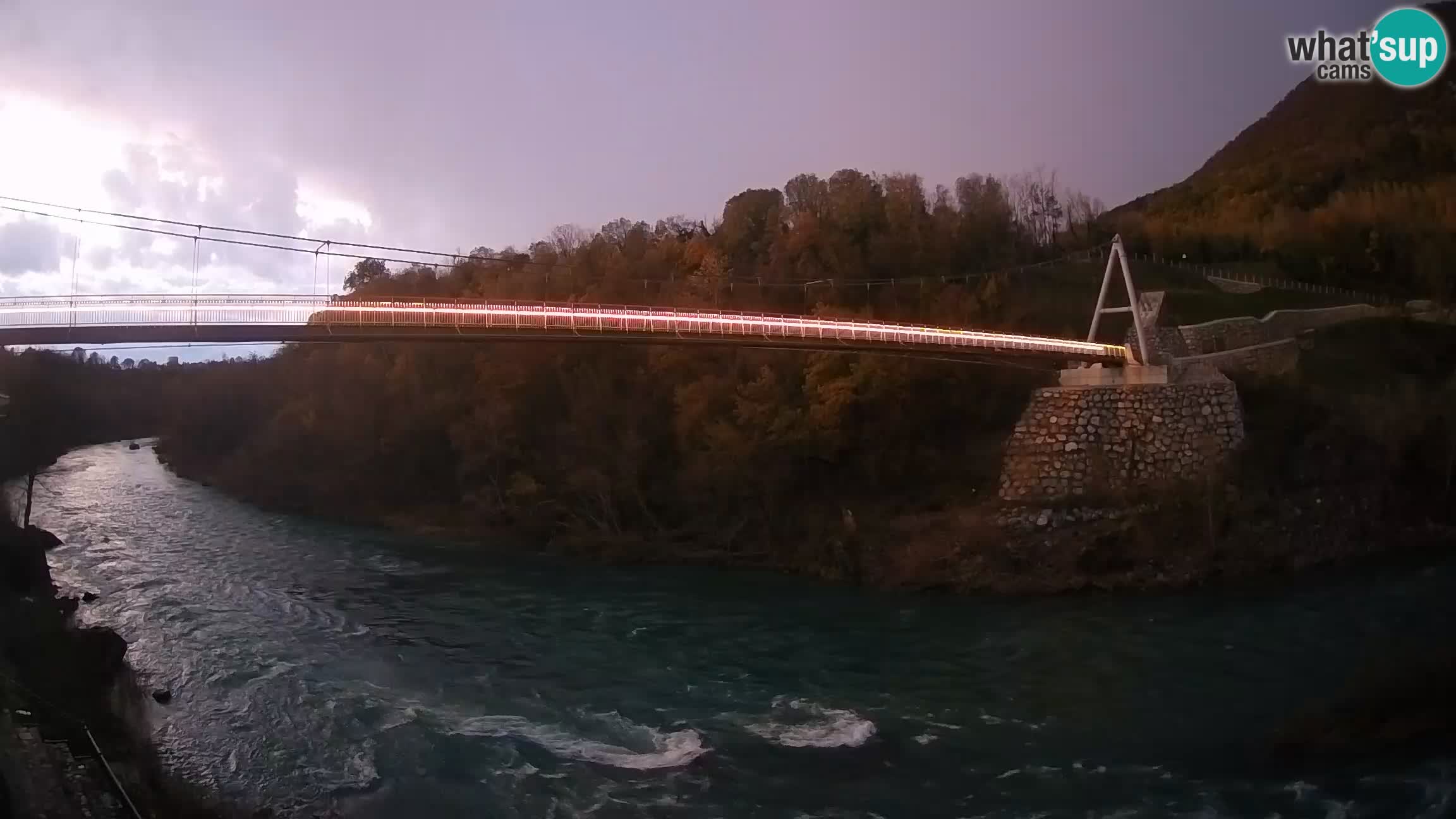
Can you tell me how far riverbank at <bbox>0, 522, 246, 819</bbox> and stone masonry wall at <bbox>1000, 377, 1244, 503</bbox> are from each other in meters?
18.4

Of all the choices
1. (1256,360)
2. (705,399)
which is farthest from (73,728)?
(1256,360)

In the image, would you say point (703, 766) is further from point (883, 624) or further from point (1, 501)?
point (1, 501)

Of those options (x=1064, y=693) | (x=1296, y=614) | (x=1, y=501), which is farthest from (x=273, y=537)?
(x=1296, y=614)

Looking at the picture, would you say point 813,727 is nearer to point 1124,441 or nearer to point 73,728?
point 73,728

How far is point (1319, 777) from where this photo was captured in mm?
9312

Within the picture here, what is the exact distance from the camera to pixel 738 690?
13.3 m

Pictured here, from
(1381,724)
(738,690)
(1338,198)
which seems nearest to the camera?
(1381,724)

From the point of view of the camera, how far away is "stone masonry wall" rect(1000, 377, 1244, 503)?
2167 cm

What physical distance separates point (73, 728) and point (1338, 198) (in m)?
58.7

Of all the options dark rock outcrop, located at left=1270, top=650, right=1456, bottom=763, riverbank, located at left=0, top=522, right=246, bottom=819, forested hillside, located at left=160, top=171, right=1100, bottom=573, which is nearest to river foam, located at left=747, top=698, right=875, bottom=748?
dark rock outcrop, located at left=1270, top=650, right=1456, bottom=763

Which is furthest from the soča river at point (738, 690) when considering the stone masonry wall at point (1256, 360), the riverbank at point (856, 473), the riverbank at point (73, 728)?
the stone masonry wall at point (1256, 360)

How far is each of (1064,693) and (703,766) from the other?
5713 mm

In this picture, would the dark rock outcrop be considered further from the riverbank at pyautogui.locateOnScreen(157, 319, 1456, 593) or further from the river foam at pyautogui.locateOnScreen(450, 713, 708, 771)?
the riverbank at pyautogui.locateOnScreen(157, 319, 1456, 593)

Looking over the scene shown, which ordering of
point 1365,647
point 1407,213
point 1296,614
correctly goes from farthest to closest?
point 1407,213, point 1296,614, point 1365,647
